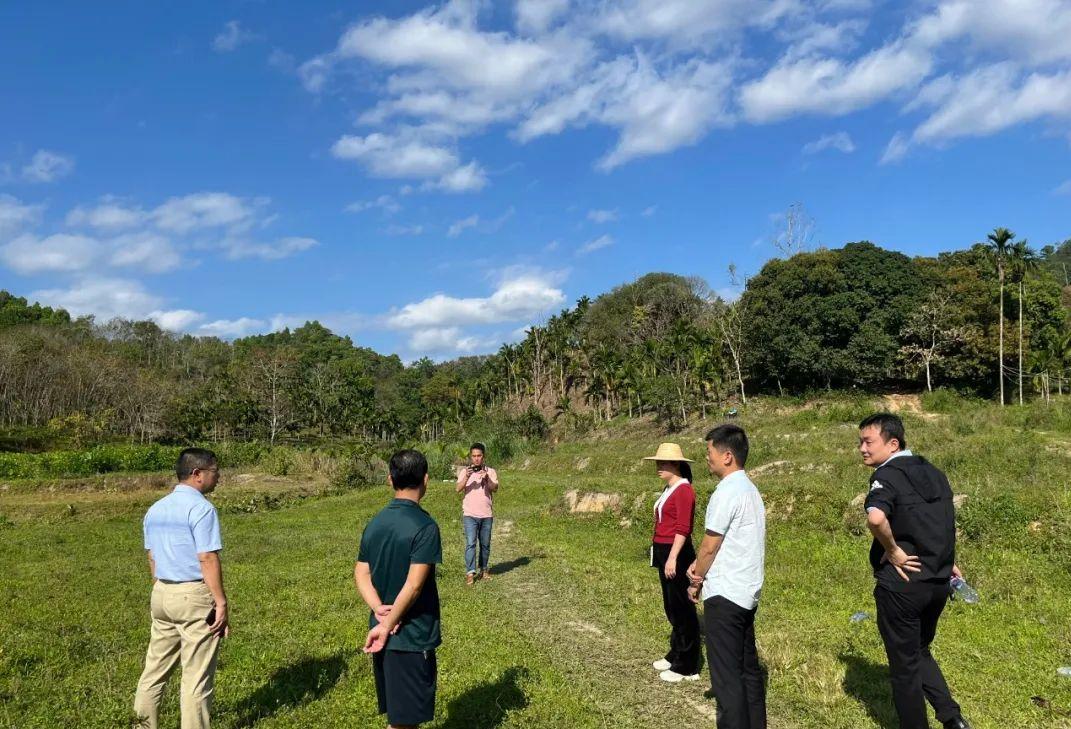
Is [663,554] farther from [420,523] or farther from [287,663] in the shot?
[287,663]

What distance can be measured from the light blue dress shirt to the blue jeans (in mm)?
5231

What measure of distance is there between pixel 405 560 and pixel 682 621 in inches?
120

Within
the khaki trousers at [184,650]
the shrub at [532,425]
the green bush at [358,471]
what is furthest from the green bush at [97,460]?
the khaki trousers at [184,650]

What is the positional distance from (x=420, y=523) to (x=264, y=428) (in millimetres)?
65628

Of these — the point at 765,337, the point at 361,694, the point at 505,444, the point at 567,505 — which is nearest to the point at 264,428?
the point at 505,444

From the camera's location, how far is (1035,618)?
6582 millimetres

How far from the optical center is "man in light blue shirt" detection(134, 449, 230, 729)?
4.24 meters

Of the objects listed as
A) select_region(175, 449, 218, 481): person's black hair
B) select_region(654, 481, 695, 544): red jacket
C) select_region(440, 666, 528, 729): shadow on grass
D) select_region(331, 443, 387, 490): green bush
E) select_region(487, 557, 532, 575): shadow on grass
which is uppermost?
select_region(175, 449, 218, 481): person's black hair

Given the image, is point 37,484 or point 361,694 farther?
point 37,484

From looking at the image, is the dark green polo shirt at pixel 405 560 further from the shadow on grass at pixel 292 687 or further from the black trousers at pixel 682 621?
the black trousers at pixel 682 621

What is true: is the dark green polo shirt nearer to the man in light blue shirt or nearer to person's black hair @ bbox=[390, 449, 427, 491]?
person's black hair @ bbox=[390, 449, 427, 491]

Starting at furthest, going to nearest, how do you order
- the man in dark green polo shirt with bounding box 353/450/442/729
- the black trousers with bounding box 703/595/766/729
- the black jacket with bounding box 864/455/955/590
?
the black trousers with bounding box 703/595/766/729
the black jacket with bounding box 864/455/955/590
the man in dark green polo shirt with bounding box 353/450/442/729

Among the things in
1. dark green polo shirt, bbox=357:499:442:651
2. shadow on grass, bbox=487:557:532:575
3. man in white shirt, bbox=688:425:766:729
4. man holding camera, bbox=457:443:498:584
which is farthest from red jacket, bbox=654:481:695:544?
shadow on grass, bbox=487:557:532:575

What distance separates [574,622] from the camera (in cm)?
723
